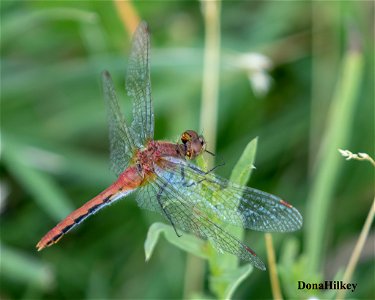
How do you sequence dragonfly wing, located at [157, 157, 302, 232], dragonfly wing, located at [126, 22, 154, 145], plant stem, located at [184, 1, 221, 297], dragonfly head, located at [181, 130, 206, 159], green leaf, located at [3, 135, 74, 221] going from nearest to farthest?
1. dragonfly wing, located at [157, 157, 302, 232]
2. dragonfly head, located at [181, 130, 206, 159]
3. dragonfly wing, located at [126, 22, 154, 145]
4. plant stem, located at [184, 1, 221, 297]
5. green leaf, located at [3, 135, 74, 221]

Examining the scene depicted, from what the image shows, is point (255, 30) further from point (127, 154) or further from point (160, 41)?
point (127, 154)

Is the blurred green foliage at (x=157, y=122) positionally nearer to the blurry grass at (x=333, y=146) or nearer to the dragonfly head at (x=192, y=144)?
the blurry grass at (x=333, y=146)

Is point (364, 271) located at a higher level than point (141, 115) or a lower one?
lower

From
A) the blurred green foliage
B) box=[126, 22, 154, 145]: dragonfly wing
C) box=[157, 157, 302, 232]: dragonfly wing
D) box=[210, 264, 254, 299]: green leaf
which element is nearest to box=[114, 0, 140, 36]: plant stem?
the blurred green foliage

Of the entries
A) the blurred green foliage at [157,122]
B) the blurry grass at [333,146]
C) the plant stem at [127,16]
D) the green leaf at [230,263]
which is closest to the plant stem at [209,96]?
the blurred green foliage at [157,122]

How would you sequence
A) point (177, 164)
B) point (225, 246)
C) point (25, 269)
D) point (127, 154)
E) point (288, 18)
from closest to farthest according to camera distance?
1. point (225, 246)
2. point (177, 164)
3. point (127, 154)
4. point (25, 269)
5. point (288, 18)

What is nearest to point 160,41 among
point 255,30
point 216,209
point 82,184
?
point 255,30

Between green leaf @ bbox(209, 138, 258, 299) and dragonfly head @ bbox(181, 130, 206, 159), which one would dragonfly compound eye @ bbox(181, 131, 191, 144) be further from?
green leaf @ bbox(209, 138, 258, 299)
